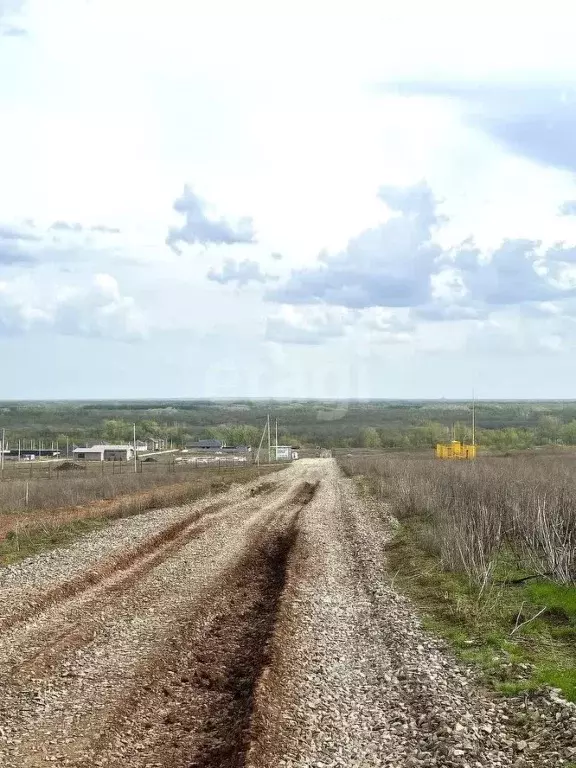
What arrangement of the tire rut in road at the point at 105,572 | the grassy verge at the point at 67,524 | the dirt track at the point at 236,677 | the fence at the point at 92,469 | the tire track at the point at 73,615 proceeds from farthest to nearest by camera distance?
the fence at the point at 92,469 → the grassy verge at the point at 67,524 → the tire rut in road at the point at 105,572 → the tire track at the point at 73,615 → the dirt track at the point at 236,677

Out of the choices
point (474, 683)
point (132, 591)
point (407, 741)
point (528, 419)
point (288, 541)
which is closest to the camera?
point (407, 741)

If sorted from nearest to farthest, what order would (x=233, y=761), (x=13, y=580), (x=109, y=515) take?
1. (x=233, y=761)
2. (x=13, y=580)
3. (x=109, y=515)

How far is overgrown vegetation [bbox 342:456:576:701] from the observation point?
9.62m

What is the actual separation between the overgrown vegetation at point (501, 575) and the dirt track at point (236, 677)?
1.87 feet

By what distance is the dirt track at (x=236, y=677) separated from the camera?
6.78 m

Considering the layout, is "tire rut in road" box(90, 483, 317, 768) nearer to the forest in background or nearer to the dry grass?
the dry grass

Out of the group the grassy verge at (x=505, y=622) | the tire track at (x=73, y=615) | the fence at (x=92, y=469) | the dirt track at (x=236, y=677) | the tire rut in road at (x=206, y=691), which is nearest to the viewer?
Result: the tire rut in road at (x=206, y=691)

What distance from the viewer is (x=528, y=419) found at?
145000 millimetres

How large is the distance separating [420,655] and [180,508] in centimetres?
2164

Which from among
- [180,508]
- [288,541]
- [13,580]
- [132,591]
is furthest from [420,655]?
[180,508]

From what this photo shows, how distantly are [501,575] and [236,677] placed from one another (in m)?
7.88

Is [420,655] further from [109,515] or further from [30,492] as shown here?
[30,492]

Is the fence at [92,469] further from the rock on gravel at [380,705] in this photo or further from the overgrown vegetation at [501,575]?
the rock on gravel at [380,705]

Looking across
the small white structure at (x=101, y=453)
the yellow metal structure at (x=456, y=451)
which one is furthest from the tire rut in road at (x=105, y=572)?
the small white structure at (x=101, y=453)
